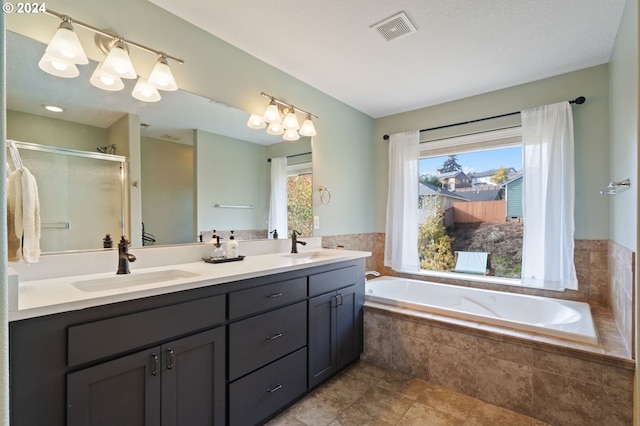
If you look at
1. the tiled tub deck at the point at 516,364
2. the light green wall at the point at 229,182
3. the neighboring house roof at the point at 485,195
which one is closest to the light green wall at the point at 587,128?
the neighboring house roof at the point at 485,195

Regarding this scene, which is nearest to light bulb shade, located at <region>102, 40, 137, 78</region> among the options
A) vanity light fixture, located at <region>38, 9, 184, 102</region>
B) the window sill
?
vanity light fixture, located at <region>38, 9, 184, 102</region>

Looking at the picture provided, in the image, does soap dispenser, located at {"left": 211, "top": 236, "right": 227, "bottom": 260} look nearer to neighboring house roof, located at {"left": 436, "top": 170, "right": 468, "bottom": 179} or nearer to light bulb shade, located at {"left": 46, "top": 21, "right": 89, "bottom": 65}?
light bulb shade, located at {"left": 46, "top": 21, "right": 89, "bottom": 65}

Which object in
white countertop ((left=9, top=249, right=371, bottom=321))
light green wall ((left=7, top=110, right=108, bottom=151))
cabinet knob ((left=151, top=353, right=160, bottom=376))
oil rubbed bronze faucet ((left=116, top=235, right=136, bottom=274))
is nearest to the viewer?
white countertop ((left=9, top=249, right=371, bottom=321))

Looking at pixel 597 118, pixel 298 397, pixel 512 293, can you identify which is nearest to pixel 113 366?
pixel 298 397

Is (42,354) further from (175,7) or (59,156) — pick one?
(175,7)

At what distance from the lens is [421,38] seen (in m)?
2.08

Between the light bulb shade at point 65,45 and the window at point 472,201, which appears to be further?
the window at point 472,201

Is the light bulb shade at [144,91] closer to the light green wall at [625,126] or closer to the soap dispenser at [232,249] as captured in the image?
the soap dispenser at [232,249]

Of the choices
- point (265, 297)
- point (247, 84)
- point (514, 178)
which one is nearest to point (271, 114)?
point (247, 84)

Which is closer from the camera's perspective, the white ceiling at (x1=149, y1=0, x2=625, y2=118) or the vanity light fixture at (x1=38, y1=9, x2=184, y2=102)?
the vanity light fixture at (x1=38, y1=9, x2=184, y2=102)

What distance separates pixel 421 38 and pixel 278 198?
1618mm

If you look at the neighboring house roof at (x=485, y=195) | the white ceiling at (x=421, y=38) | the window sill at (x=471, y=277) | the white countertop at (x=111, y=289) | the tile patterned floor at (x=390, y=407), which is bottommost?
the tile patterned floor at (x=390, y=407)

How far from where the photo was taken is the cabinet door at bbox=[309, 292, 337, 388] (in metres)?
1.98

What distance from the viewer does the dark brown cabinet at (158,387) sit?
3.51ft
